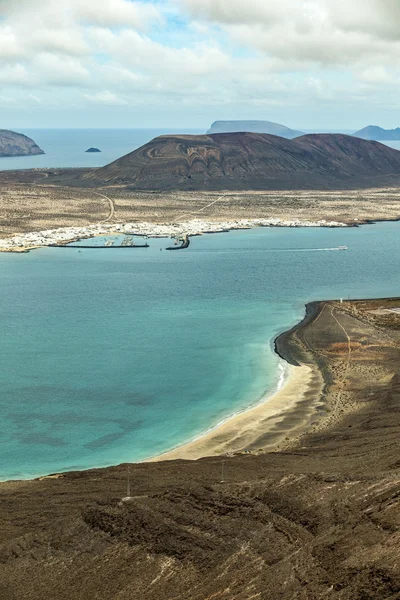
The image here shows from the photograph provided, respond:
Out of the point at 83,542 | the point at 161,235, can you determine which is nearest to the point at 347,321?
the point at 83,542

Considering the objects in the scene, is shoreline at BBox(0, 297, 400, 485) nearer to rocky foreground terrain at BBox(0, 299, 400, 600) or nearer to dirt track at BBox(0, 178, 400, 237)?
rocky foreground terrain at BBox(0, 299, 400, 600)

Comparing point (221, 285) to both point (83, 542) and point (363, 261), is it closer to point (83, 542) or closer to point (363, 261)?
point (363, 261)

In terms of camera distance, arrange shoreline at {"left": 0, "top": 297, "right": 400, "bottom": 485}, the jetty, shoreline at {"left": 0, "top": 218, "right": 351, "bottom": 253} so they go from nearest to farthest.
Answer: shoreline at {"left": 0, "top": 297, "right": 400, "bottom": 485}, the jetty, shoreline at {"left": 0, "top": 218, "right": 351, "bottom": 253}

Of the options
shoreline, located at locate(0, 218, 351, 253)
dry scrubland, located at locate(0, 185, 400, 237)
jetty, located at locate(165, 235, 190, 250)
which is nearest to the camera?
jetty, located at locate(165, 235, 190, 250)

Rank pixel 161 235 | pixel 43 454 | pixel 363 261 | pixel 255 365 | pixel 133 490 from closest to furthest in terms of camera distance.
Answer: pixel 133 490, pixel 43 454, pixel 255 365, pixel 363 261, pixel 161 235

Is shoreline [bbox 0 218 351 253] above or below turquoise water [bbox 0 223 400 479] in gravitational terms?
above

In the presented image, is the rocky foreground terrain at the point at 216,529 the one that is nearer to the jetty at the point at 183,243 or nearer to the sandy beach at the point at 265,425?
the sandy beach at the point at 265,425

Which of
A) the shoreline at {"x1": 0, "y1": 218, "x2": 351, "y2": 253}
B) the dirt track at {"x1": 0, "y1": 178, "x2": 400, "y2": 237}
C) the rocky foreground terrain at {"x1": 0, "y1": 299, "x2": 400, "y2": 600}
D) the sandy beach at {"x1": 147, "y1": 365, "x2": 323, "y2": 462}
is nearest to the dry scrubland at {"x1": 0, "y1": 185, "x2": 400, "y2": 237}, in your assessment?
the dirt track at {"x1": 0, "y1": 178, "x2": 400, "y2": 237}
